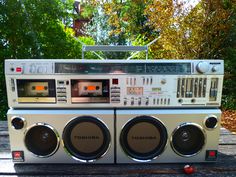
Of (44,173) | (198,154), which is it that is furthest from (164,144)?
(44,173)

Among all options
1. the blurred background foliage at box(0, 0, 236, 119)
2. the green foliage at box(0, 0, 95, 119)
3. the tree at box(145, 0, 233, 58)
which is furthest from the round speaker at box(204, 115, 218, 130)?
the tree at box(145, 0, 233, 58)

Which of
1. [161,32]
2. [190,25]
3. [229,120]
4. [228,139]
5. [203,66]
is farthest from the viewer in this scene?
[161,32]

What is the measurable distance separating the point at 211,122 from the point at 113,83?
0.33 metres

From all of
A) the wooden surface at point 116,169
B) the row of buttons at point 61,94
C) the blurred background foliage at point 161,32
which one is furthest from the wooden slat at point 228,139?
the blurred background foliage at point 161,32

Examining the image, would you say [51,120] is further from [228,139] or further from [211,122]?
[228,139]

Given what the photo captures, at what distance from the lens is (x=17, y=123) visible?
0.80 metres

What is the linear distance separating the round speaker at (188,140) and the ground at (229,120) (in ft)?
6.84

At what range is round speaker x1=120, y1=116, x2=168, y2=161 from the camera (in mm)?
821

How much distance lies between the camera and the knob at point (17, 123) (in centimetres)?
79

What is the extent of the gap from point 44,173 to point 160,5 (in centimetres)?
329

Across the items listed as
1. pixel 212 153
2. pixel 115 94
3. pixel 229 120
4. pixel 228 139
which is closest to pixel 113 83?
pixel 115 94

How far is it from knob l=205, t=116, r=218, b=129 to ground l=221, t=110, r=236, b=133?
2102 millimetres

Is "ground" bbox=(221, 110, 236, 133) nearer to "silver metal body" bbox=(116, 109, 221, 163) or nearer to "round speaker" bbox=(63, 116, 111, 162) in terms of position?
"silver metal body" bbox=(116, 109, 221, 163)

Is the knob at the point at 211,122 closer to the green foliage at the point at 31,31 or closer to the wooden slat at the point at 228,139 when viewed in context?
the wooden slat at the point at 228,139
